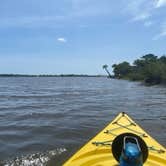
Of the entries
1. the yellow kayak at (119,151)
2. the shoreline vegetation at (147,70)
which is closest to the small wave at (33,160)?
the yellow kayak at (119,151)

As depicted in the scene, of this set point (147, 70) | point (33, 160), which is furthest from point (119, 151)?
point (147, 70)

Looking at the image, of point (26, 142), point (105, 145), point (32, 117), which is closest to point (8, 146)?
point (26, 142)

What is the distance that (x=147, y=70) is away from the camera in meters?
57.9

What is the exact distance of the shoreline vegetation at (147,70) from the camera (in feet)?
172

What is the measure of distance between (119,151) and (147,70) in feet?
179

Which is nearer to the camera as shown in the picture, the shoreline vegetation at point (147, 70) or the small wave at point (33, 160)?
the small wave at point (33, 160)

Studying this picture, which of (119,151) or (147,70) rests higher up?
(147,70)

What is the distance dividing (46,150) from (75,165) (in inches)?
164

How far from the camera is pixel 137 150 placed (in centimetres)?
385

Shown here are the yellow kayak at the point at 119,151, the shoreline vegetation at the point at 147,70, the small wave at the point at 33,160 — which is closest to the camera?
the yellow kayak at the point at 119,151

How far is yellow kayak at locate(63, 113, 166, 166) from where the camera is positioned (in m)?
3.85

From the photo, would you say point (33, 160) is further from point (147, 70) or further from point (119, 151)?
point (147, 70)

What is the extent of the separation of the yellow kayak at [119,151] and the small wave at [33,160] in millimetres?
1971

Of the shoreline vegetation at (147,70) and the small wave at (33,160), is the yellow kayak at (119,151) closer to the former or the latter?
the small wave at (33,160)
